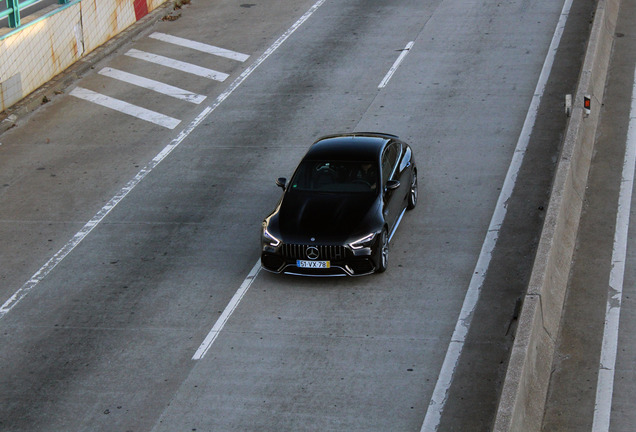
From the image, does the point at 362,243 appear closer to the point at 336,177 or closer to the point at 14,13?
the point at 336,177

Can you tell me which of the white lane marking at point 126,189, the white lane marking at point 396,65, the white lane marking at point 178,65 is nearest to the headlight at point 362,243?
the white lane marking at point 126,189

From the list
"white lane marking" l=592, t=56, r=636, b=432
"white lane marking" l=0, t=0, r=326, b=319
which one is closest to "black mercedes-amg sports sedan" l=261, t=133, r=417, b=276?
"white lane marking" l=592, t=56, r=636, b=432

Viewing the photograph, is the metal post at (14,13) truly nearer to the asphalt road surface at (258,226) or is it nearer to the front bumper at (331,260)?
the asphalt road surface at (258,226)

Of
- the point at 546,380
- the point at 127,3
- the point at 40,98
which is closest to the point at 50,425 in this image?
the point at 546,380

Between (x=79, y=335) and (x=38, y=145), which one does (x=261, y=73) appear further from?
(x=79, y=335)

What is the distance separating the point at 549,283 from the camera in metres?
12.9

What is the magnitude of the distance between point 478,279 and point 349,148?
308 cm

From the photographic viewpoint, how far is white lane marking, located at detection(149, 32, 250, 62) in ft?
82.5

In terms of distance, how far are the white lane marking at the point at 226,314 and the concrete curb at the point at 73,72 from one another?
28.5 ft

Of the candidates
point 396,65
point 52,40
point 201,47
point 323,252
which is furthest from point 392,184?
point 201,47

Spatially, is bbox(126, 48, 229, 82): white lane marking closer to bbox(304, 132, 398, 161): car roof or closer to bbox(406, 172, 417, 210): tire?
bbox(304, 132, 398, 161): car roof

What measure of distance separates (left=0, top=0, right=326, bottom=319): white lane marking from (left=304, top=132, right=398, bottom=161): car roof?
3735 millimetres

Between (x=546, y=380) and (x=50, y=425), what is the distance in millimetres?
5522

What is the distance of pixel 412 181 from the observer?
1656 cm
